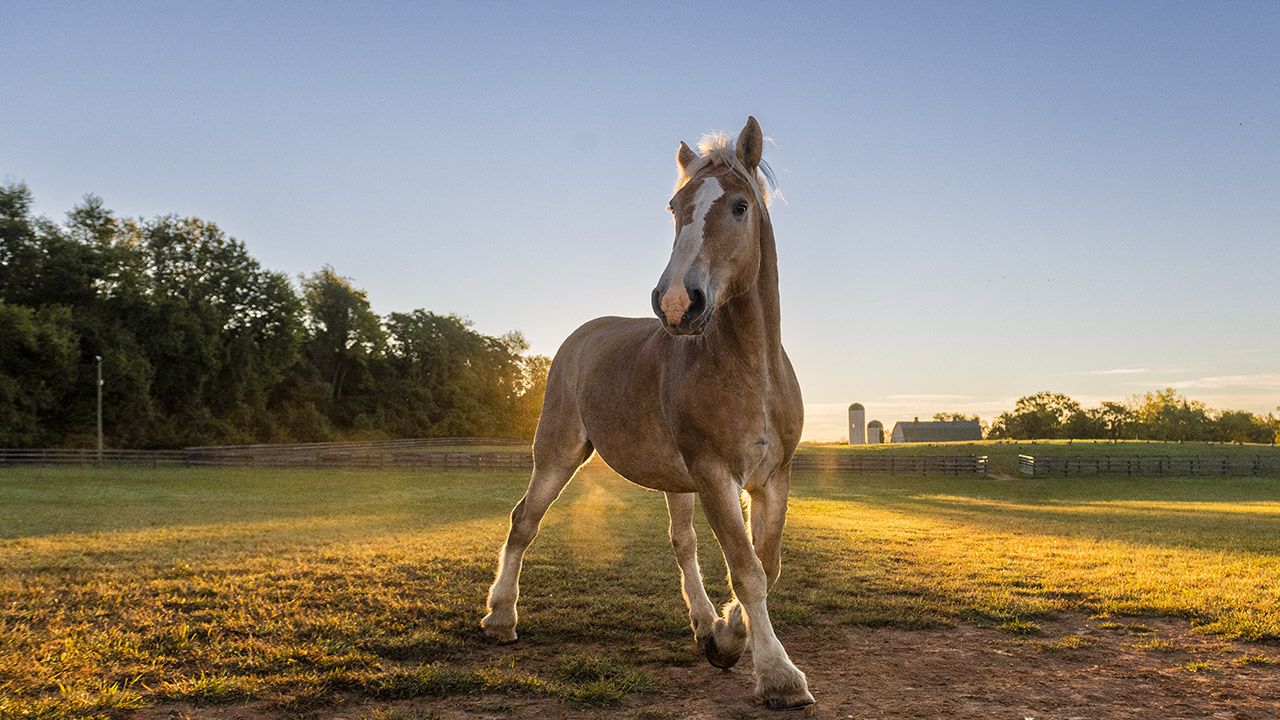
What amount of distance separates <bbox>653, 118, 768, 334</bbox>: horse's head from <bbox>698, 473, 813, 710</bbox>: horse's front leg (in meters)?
0.97

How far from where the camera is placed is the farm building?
88.2 meters

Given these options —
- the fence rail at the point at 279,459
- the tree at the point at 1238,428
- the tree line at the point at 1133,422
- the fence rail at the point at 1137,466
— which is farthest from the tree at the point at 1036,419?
the fence rail at the point at 279,459

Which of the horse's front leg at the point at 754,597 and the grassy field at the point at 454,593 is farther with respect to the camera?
the grassy field at the point at 454,593

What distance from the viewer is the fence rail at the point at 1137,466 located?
40.0 metres

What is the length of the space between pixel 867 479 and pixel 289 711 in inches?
1395

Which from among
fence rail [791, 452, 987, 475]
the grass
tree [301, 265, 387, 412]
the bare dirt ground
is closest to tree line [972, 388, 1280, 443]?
the grass

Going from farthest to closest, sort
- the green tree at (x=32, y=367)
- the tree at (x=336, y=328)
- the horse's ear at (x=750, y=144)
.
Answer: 1. the tree at (x=336, y=328)
2. the green tree at (x=32, y=367)
3. the horse's ear at (x=750, y=144)

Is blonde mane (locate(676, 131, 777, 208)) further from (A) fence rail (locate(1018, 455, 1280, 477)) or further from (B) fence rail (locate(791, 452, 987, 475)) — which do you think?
(A) fence rail (locate(1018, 455, 1280, 477))

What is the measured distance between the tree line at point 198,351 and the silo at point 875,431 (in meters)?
53.2

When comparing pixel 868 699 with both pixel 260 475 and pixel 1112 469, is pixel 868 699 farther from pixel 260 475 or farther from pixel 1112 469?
pixel 1112 469

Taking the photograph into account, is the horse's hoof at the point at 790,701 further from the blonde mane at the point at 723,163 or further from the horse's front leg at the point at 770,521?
the blonde mane at the point at 723,163

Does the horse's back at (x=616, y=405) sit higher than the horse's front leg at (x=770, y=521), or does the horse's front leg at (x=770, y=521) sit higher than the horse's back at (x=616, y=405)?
the horse's back at (x=616, y=405)

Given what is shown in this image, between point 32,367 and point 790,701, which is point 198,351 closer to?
point 32,367

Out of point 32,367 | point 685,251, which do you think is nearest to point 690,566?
point 685,251
